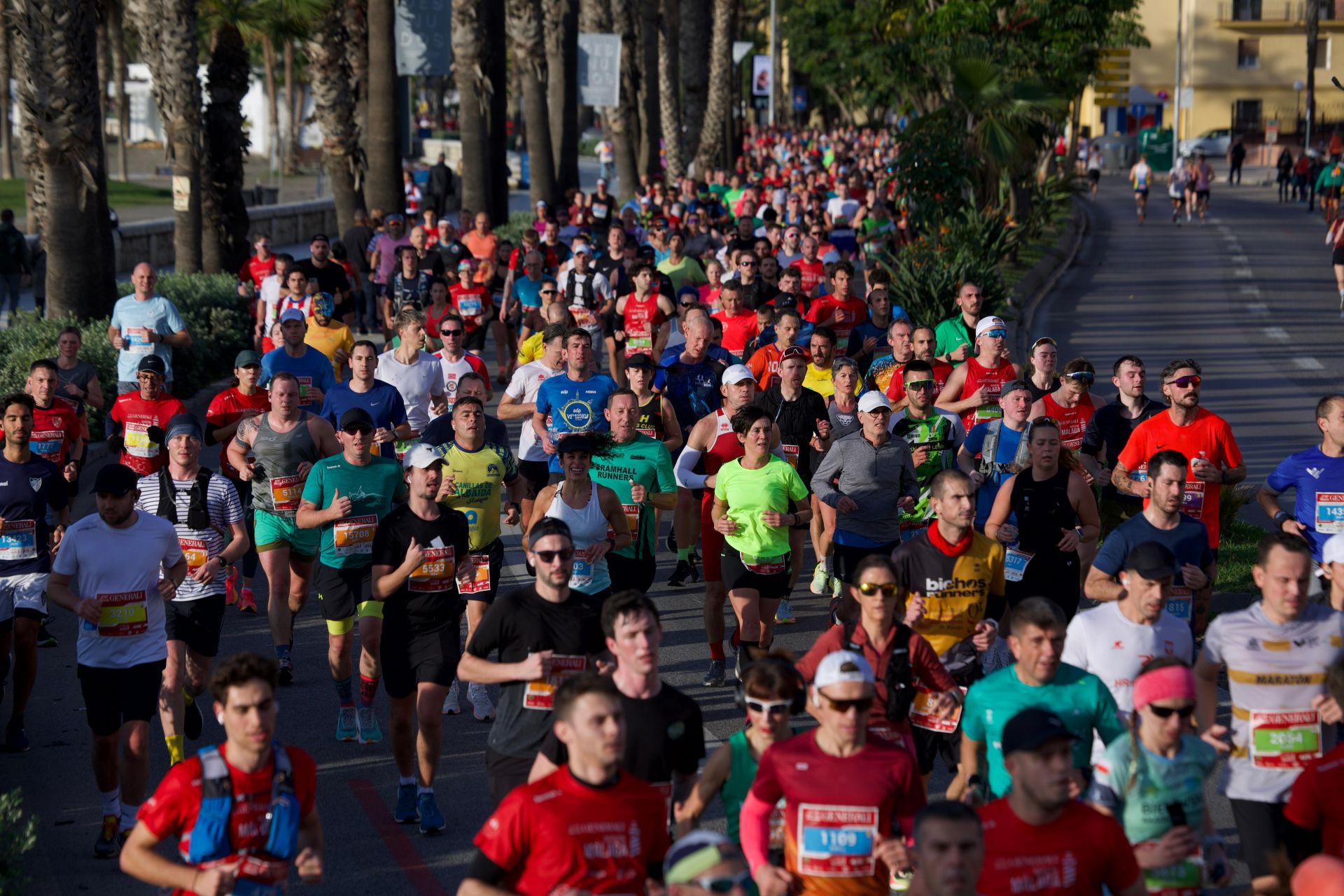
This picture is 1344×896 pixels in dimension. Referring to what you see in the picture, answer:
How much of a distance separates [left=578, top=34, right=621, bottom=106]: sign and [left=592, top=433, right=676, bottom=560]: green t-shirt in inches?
1069

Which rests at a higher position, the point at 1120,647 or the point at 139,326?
the point at 139,326

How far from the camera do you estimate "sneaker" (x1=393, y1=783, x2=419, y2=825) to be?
26.8 feet

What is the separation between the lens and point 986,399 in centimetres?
1191

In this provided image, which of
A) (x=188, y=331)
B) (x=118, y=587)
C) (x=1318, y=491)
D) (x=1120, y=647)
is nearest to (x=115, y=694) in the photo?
(x=118, y=587)

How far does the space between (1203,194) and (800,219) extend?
2360cm

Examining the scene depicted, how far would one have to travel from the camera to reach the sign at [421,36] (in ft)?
90.5

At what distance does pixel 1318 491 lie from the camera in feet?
30.0

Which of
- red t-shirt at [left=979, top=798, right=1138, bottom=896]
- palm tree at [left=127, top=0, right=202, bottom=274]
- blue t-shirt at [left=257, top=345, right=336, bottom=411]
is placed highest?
palm tree at [left=127, top=0, right=202, bottom=274]

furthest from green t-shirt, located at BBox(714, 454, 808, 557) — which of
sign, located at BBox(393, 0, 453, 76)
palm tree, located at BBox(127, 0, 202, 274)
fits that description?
sign, located at BBox(393, 0, 453, 76)

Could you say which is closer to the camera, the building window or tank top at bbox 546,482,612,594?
tank top at bbox 546,482,612,594

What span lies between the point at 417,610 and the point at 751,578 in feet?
7.43

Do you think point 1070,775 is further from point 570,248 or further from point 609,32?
point 609,32

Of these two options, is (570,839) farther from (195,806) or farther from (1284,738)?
(1284,738)

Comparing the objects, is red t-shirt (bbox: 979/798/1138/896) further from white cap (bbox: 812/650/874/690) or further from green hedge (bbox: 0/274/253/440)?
green hedge (bbox: 0/274/253/440)
